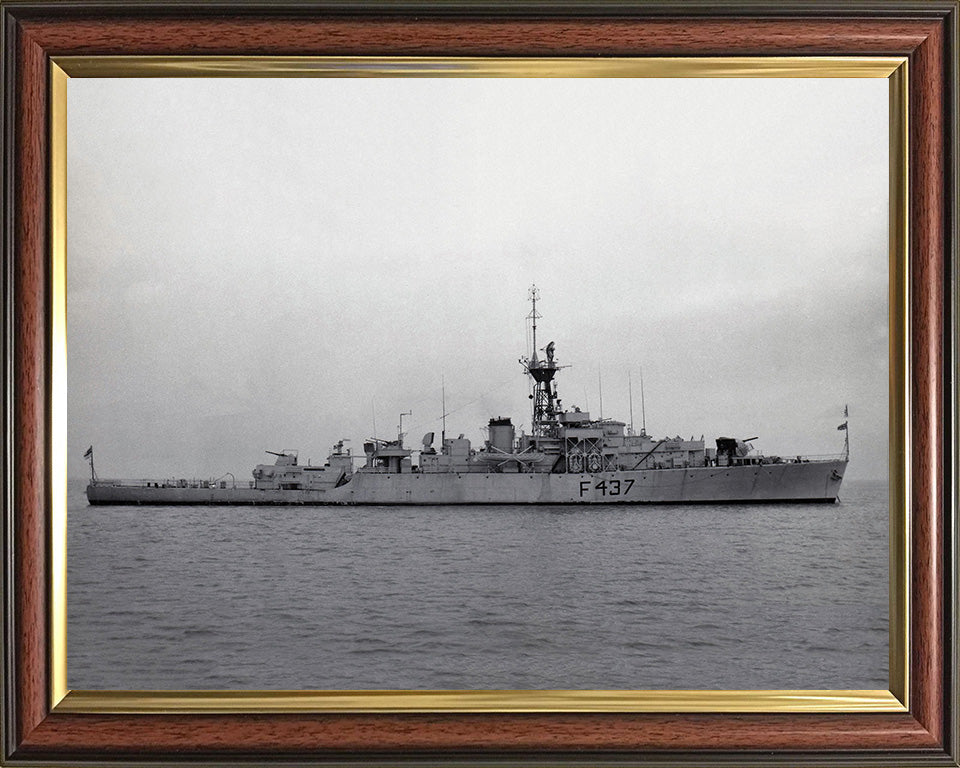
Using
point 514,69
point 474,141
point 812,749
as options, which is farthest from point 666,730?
point 514,69

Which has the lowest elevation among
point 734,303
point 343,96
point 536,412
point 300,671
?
point 300,671

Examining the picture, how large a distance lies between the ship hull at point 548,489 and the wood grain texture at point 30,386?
136mm

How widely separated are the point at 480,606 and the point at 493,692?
0.54 feet

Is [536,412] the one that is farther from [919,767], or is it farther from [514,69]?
[919,767]

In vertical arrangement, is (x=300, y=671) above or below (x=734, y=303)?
below

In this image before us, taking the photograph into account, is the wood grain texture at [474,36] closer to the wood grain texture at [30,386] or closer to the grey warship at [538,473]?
the wood grain texture at [30,386]

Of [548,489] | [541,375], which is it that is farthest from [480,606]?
[541,375]

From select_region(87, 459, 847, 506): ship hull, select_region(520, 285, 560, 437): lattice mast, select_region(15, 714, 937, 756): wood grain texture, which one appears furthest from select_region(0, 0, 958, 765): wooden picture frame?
select_region(520, 285, 560, 437): lattice mast

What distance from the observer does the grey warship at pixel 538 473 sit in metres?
1.61

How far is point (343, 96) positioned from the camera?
166 cm

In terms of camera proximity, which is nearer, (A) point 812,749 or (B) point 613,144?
(A) point 812,749

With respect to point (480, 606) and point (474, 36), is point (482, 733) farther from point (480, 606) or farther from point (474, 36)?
point (474, 36)

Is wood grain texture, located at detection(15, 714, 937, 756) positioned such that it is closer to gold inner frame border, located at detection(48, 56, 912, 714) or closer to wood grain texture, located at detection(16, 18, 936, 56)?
gold inner frame border, located at detection(48, 56, 912, 714)

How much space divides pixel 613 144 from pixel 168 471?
3.69 ft
